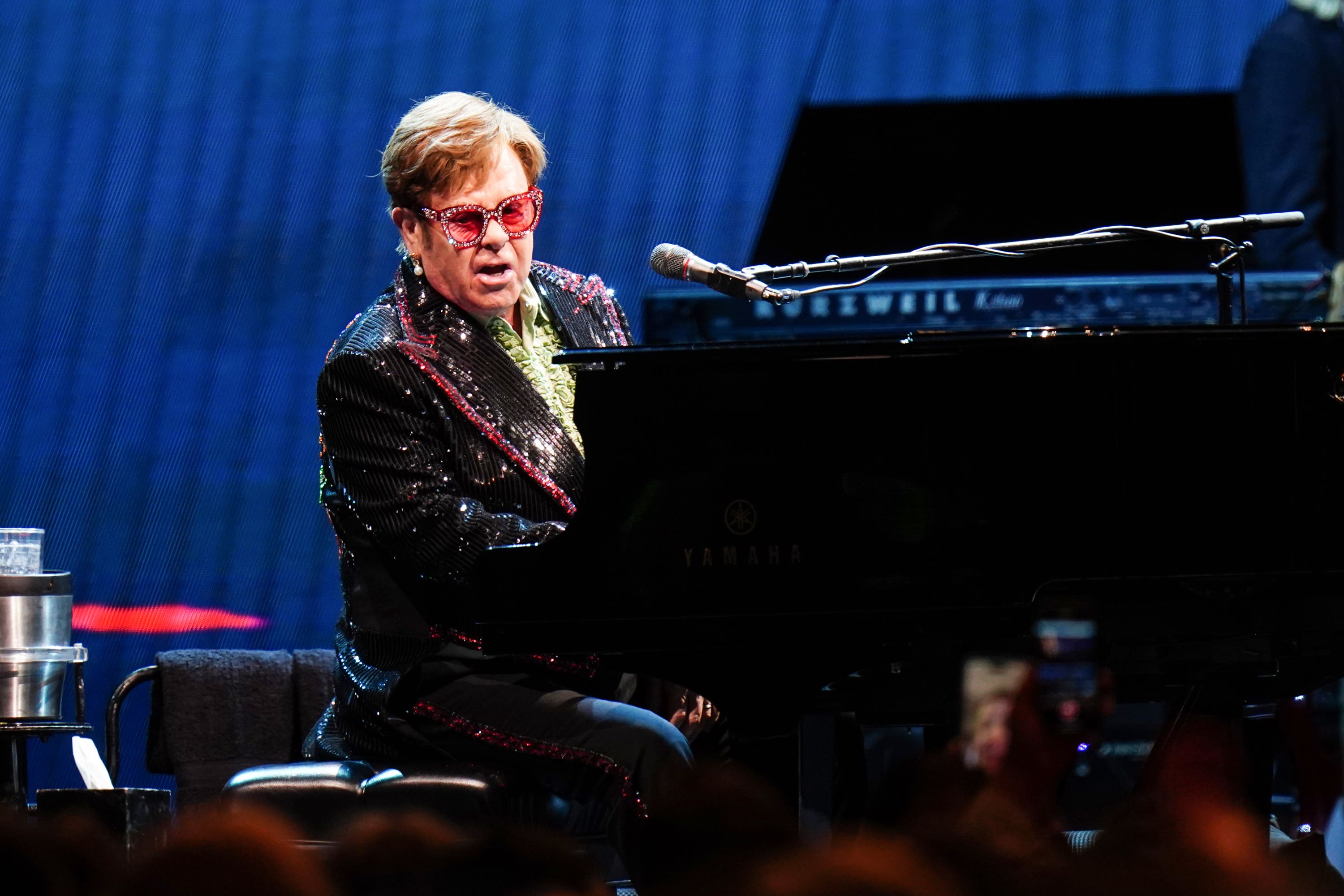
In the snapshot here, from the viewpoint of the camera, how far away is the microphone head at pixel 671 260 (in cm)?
210

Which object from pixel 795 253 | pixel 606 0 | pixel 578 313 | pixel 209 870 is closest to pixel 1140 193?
pixel 795 253

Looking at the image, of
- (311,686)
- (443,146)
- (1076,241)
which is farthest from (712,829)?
(311,686)

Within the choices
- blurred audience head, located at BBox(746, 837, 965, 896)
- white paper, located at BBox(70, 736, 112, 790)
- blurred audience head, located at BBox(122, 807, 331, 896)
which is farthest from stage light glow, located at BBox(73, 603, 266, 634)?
blurred audience head, located at BBox(746, 837, 965, 896)

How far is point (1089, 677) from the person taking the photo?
2078mm

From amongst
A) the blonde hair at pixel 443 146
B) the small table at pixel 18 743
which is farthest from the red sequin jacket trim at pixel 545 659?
the small table at pixel 18 743

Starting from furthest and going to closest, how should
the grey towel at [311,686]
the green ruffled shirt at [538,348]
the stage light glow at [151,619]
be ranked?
the stage light glow at [151,619] < the grey towel at [311,686] < the green ruffled shirt at [538,348]

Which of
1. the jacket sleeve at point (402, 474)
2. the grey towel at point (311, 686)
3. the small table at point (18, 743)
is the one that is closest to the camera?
the jacket sleeve at point (402, 474)

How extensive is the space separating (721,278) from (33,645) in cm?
176

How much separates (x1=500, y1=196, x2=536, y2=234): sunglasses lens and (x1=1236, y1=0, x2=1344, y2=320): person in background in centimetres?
255

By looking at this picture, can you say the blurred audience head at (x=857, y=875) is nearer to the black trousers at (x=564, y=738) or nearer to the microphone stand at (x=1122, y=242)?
the black trousers at (x=564, y=738)

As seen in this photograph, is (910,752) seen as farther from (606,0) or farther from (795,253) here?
(606,0)

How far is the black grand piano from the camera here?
1.79 metres

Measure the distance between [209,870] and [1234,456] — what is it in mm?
1253

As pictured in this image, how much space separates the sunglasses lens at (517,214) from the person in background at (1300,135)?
2.55 m
